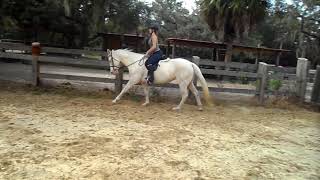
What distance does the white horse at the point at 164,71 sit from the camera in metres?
Result: 8.00

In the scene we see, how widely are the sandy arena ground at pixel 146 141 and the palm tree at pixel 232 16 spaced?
1074 centimetres

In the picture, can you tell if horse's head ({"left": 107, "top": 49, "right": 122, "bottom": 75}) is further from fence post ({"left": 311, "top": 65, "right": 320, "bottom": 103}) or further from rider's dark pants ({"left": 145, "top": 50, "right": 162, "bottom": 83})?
fence post ({"left": 311, "top": 65, "right": 320, "bottom": 103})

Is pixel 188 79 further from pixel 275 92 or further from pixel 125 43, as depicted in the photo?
pixel 125 43

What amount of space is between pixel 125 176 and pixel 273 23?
32.7 m

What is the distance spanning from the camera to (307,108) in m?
9.48

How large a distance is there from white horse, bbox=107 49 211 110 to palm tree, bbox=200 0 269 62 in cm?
1042

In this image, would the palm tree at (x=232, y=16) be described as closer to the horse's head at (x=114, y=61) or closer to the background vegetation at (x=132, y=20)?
the background vegetation at (x=132, y=20)

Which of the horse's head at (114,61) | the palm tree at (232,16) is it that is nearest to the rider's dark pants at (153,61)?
the horse's head at (114,61)

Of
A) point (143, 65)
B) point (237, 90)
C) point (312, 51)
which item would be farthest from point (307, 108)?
point (312, 51)

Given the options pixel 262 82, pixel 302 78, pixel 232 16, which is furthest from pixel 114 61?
pixel 232 16

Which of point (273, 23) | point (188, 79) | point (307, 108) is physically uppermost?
point (273, 23)

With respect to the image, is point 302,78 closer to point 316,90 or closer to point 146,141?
→ point 316,90

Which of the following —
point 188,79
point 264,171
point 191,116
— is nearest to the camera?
point 264,171

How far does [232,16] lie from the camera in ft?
62.1
